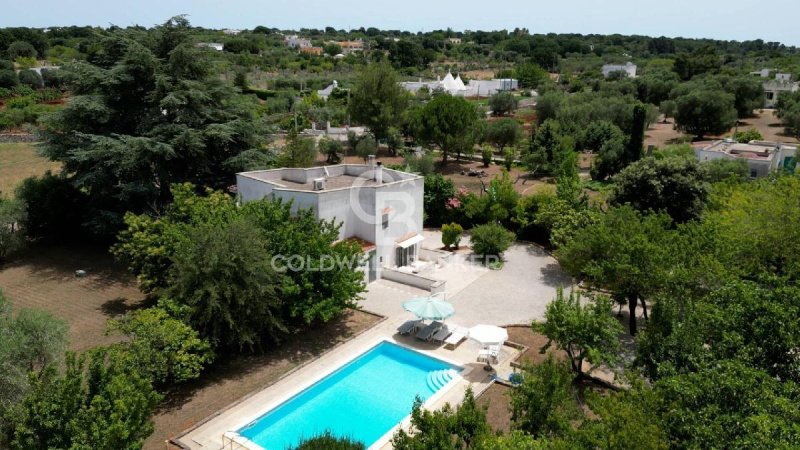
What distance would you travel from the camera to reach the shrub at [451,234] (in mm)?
29312

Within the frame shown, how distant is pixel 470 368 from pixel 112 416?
36.7ft

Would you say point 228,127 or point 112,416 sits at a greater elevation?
point 228,127

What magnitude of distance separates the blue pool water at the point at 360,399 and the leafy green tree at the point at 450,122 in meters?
33.9

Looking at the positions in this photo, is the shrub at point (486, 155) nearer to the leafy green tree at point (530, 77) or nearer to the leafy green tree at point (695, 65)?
the leafy green tree at point (530, 77)

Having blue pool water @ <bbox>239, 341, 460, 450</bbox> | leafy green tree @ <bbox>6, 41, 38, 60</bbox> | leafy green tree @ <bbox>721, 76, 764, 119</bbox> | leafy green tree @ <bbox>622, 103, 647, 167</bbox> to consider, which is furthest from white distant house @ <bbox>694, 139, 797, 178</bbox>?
leafy green tree @ <bbox>6, 41, 38, 60</bbox>

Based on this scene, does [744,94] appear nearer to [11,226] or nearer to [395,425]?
[395,425]

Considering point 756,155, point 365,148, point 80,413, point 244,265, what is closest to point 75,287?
point 244,265

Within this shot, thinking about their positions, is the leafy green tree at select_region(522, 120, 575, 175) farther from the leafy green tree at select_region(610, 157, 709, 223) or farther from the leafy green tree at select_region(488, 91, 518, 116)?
the leafy green tree at select_region(488, 91, 518, 116)

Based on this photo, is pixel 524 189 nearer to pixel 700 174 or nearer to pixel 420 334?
pixel 700 174

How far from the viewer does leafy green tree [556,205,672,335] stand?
17.7 meters

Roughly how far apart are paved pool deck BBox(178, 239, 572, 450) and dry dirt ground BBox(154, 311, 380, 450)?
43cm

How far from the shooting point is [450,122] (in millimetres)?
50781

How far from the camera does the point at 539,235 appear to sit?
1234 inches

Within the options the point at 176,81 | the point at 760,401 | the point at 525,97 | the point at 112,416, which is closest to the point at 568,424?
the point at 760,401
